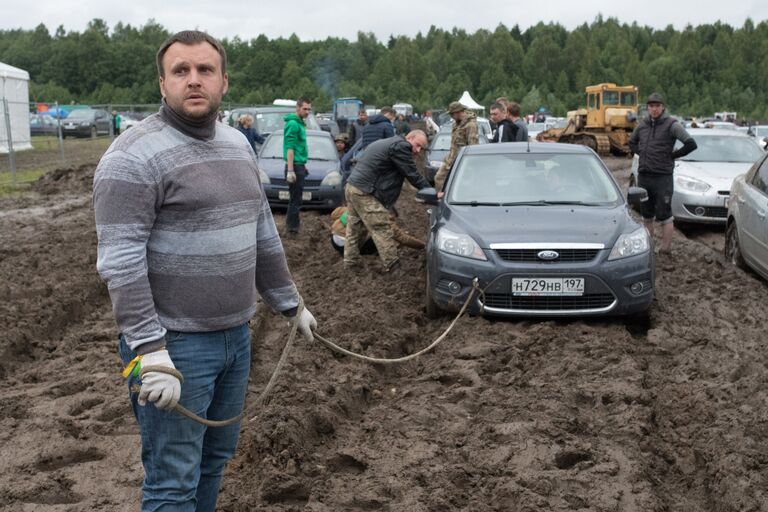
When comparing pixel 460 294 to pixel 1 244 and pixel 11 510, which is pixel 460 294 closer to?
pixel 11 510

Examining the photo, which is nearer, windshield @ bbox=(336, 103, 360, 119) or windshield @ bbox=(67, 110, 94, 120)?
windshield @ bbox=(67, 110, 94, 120)

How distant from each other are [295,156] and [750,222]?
620cm

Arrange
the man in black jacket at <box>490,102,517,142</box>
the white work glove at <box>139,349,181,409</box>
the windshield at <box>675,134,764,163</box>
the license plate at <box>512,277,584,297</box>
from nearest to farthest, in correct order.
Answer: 1. the white work glove at <box>139,349,181,409</box>
2. the license plate at <box>512,277,584,297</box>
3. the man in black jacket at <box>490,102,517,142</box>
4. the windshield at <box>675,134,764,163</box>

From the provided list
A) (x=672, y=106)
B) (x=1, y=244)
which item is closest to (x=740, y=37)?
(x=672, y=106)

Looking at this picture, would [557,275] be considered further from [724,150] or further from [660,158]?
[724,150]

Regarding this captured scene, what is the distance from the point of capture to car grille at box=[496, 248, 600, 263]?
7578mm

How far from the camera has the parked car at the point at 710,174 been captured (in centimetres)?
1351

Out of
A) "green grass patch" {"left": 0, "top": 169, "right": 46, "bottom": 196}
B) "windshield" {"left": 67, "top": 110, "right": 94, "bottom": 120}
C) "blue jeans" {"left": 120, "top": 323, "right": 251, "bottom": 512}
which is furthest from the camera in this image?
"windshield" {"left": 67, "top": 110, "right": 94, "bottom": 120}

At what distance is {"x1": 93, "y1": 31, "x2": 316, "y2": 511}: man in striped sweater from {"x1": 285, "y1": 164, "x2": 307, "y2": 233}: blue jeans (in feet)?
32.3

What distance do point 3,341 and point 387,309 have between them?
3330mm

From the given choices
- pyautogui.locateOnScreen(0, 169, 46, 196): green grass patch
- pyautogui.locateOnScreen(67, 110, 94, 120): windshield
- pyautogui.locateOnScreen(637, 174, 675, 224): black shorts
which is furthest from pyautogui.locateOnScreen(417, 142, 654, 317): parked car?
pyautogui.locateOnScreen(67, 110, 94, 120): windshield

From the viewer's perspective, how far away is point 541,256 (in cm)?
756

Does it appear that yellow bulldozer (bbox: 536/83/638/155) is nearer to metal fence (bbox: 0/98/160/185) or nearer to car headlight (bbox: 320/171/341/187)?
metal fence (bbox: 0/98/160/185)

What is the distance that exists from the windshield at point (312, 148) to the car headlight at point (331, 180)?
858 mm
